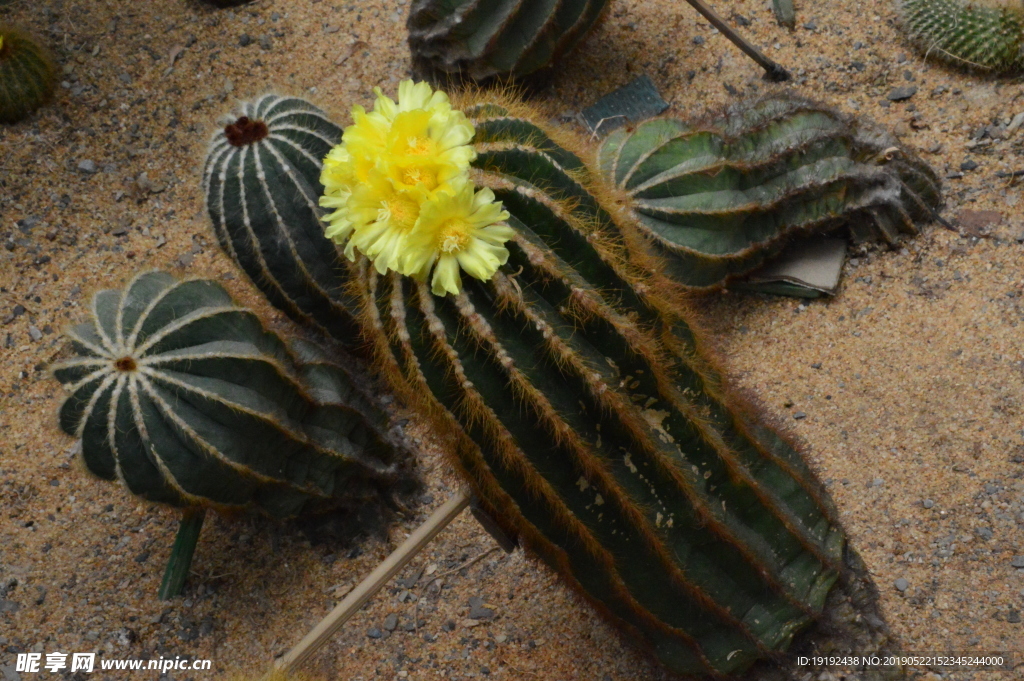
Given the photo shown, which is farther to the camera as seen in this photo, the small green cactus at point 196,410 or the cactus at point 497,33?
the cactus at point 497,33

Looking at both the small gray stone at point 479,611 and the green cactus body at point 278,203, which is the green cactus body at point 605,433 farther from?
the green cactus body at point 278,203

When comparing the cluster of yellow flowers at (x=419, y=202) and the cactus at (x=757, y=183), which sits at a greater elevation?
the cluster of yellow flowers at (x=419, y=202)

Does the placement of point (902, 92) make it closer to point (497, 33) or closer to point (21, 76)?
point (497, 33)

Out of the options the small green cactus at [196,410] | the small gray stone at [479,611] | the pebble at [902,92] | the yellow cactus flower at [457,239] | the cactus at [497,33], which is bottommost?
the small gray stone at [479,611]

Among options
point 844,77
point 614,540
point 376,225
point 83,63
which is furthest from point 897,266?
point 83,63

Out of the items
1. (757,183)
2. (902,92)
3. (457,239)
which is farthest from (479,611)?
(902,92)

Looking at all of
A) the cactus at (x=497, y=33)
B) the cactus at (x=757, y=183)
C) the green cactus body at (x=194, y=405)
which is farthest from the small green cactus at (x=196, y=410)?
the cactus at (x=497, y=33)
